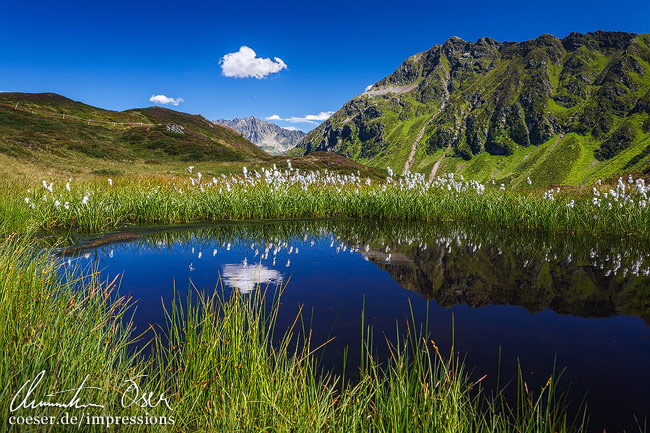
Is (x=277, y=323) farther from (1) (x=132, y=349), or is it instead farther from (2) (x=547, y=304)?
(2) (x=547, y=304)

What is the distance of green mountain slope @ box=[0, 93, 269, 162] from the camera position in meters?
39.2

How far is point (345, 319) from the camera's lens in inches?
244

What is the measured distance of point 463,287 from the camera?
809 cm

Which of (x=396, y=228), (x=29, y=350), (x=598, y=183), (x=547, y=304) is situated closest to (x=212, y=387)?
(x=29, y=350)

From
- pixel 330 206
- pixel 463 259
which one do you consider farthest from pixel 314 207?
pixel 463 259

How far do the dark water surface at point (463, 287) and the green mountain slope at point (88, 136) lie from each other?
1204 inches

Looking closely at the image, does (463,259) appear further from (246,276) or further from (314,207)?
(314,207)

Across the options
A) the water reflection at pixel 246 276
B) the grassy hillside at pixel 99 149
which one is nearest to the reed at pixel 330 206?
the water reflection at pixel 246 276

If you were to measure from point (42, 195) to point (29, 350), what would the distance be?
1384 cm

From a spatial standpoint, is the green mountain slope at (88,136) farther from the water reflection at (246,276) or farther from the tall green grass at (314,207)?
the water reflection at (246,276)

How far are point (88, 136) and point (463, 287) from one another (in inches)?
2162

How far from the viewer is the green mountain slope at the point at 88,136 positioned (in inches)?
1544

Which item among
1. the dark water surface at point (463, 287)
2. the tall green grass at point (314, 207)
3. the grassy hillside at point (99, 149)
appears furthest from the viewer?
the grassy hillside at point (99, 149)

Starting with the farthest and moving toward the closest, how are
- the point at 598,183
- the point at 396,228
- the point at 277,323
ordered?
the point at 598,183, the point at 396,228, the point at 277,323
